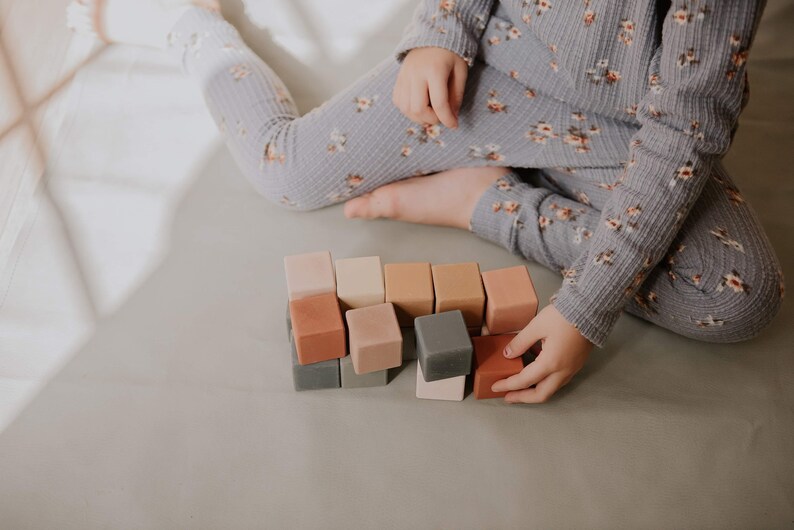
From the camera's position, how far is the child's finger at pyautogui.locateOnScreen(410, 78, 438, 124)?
0.86 meters

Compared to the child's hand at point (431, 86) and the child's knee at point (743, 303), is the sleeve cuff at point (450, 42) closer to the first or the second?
the child's hand at point (431, 86)

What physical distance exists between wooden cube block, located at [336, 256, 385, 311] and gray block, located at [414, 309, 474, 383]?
6cm

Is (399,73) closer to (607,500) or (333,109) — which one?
(333,109)

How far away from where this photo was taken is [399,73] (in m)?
0.91

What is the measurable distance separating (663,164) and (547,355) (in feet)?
0.77

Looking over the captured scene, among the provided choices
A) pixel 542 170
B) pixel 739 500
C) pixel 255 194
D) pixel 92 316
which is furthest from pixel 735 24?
pixel 92 316

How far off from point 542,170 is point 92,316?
623mm

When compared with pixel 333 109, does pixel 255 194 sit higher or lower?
lower

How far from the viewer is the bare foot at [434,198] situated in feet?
3.14

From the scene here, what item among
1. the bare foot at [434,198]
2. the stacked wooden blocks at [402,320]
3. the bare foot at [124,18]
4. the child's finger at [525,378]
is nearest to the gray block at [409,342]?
the stacked wooden blocks at [402,320]

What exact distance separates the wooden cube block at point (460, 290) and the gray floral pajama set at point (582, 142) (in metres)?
0.09

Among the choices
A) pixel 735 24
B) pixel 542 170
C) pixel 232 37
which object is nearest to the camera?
pixel 735 24

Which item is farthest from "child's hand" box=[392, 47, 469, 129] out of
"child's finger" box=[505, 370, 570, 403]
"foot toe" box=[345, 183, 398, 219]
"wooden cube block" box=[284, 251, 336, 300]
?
"child's finger" box=[505, 370, 570, 403]

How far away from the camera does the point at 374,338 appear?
746 mm
